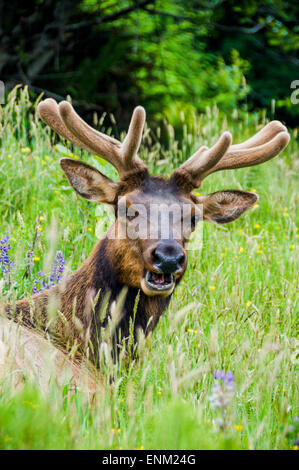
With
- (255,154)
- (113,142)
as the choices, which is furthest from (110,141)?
(255,154)

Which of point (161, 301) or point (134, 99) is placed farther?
point (134, 99)

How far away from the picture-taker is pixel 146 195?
4.30m

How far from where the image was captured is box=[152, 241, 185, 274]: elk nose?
3811 mm

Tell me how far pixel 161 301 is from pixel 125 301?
0.80ft

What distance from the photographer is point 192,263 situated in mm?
5648

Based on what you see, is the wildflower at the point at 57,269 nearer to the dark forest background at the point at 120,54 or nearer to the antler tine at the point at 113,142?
the antler tine at the point at 113,142

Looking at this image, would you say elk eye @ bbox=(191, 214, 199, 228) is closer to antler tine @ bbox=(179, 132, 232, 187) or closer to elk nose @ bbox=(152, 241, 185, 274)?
antler tine @ bbox=(179, 132, 232, 187)

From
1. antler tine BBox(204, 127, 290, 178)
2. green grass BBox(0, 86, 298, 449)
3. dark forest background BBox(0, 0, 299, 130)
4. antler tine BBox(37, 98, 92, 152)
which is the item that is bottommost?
green grass BBox(0, 86, 298, 449)

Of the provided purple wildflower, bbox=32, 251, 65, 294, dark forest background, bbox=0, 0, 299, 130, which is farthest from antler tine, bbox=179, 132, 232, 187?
dark forest background, bbox=0, 0, 299, 130

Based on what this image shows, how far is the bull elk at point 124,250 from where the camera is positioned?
3973mm

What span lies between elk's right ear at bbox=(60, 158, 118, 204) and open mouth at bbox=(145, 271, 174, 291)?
728mm

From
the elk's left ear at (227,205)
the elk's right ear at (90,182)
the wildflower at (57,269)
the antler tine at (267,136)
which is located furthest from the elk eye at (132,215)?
the antler tine at (267,136)
